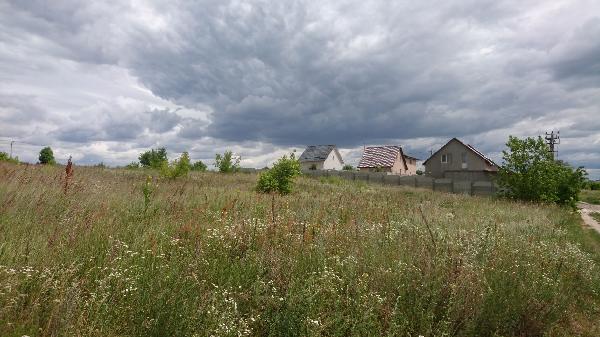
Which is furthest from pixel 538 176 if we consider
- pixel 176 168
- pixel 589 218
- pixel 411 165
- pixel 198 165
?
pixel 411 165

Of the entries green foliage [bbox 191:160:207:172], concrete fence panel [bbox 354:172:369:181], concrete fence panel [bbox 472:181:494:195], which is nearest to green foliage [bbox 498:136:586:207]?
concrete fence panel [bbox 472:181:494:195]

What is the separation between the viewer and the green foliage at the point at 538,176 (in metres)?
24.3

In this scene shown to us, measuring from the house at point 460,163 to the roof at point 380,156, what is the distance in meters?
6.23

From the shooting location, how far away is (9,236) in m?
4.53

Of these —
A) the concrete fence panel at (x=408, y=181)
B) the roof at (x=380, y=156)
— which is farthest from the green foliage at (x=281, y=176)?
the roof at (x=380, y=156)

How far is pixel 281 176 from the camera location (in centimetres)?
1920

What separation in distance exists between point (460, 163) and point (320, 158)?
941 inches

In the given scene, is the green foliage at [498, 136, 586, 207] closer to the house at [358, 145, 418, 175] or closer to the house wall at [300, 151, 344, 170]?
the house at [358, 145, 418, 175]

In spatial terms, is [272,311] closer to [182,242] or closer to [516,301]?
[182,242]

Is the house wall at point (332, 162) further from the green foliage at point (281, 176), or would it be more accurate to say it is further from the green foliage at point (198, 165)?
the green foliage at point (281, 176)

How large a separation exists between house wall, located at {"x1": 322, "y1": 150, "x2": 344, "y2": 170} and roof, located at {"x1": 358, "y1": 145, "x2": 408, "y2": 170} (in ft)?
23.3

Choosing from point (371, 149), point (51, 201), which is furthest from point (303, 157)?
point (51, 201)

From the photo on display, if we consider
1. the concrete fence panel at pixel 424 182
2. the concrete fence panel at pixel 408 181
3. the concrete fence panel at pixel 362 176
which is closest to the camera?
the concrete fence panel at pixel 424 182

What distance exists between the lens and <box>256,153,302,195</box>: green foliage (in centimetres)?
1867
